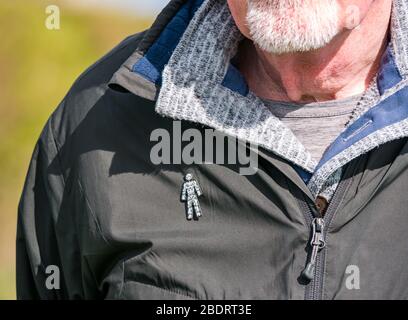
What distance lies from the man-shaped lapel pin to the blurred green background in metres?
4.38

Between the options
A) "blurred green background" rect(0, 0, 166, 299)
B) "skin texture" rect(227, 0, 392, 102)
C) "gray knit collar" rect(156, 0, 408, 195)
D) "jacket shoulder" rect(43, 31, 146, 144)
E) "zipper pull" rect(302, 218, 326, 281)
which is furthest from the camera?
"blurred green background" rect(0, 0, 166, 299)

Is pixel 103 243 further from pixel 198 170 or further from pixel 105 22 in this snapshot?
pixel 105 22

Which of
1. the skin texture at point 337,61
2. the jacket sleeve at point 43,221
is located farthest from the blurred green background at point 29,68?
the skin texture at point 337,61

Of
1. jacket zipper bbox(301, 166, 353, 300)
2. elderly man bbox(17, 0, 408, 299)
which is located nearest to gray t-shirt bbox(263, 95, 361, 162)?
elderly man bbox(17, 0, 408, 299)

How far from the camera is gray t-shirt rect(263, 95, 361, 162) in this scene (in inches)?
98.7

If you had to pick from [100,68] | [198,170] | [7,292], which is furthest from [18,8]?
[198,170]

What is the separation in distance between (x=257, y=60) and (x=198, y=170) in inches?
17.4

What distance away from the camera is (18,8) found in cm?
758

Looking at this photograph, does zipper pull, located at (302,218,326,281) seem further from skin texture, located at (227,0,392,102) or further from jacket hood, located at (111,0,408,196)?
skin texture, located at (227,0,392,102)

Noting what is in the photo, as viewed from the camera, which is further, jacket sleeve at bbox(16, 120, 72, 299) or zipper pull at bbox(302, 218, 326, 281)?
jacket sleeve at bbox(16, 120, 72, 299)

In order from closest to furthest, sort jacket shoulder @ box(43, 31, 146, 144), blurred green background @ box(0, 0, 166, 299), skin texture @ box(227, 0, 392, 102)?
skin texture @ box(227, 0, 392, 102), jacket shoulder @ box(43, 31, 146, 144), blurred green background @ box(0, 0, 166, 299)

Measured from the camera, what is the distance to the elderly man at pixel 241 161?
2350 mm

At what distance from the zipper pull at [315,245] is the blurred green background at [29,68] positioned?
4653 millimetres

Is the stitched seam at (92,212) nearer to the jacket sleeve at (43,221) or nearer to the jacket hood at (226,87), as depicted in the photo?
the jacket sleeve at (43,221)
